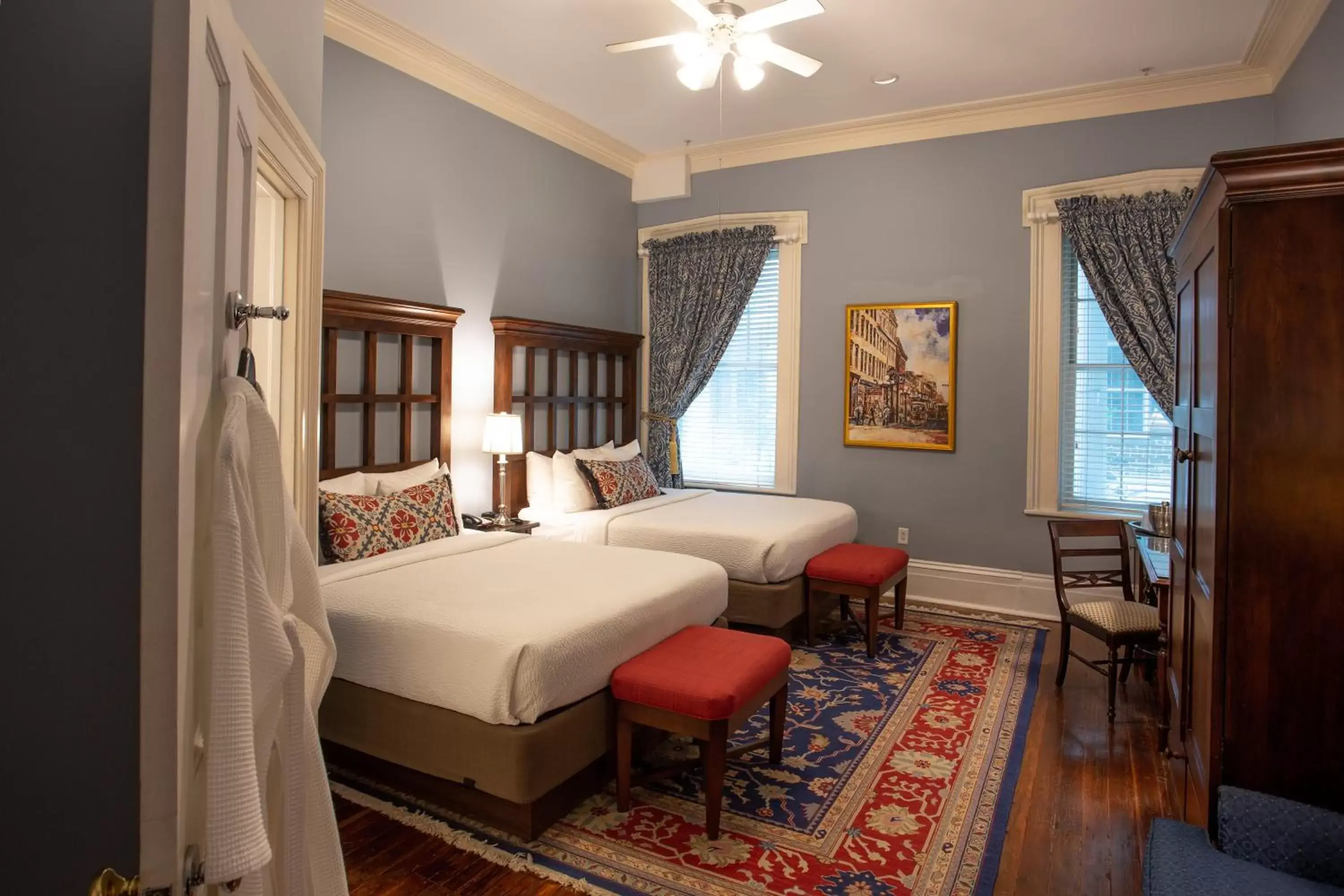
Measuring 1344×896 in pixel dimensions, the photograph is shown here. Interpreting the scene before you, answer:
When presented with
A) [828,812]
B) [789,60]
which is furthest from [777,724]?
[789,60]

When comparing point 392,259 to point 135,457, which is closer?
point 135,457

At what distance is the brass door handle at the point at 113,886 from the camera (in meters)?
0.74

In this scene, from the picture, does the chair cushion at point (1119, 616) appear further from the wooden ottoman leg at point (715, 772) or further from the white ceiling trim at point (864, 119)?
the white ceiling trim at point (864, 119)

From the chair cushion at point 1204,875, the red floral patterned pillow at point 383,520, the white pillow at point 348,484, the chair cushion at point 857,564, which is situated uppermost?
the white pillow at point 348,484

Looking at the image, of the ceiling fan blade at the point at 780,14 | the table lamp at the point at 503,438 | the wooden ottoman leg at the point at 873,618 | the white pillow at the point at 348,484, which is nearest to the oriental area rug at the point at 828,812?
the wooden ottoman leg at the point at 873,618

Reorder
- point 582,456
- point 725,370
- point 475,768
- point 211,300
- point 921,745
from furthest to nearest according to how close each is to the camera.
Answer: point 725,370 → point 582,456 → point 921,745 → point 475,768 → point 211,300

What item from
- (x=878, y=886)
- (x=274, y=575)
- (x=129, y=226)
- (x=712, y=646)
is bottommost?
(x=878, y=886)

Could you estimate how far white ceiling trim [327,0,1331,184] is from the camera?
3868mm

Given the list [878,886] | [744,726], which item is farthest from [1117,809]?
[744,726]

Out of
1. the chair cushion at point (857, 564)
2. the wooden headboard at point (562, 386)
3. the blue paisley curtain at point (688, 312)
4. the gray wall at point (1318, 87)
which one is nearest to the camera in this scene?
the gray wall at point (1318, 87)

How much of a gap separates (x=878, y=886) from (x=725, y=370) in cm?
425

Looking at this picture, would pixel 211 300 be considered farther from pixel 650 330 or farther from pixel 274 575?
pixel 650 330

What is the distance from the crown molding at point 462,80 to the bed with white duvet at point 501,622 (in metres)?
2.60

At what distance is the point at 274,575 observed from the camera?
1.23 metres
